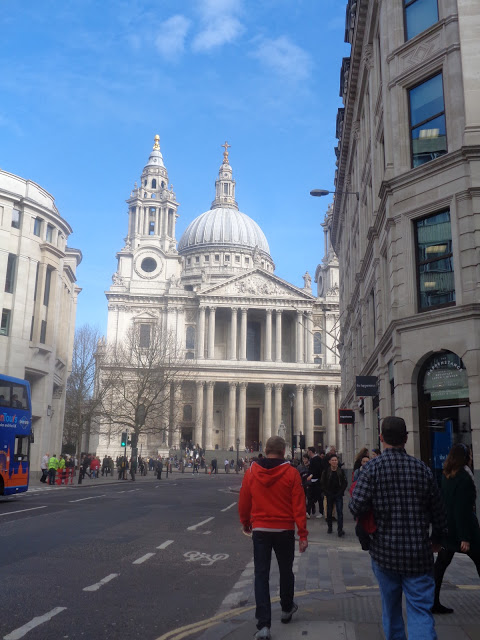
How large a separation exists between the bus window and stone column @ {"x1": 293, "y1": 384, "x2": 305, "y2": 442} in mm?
58989

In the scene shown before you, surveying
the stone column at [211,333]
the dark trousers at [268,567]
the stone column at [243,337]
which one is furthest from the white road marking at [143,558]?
the stone column at [243,337]

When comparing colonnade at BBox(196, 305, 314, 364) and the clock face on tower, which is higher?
the clock face on tower

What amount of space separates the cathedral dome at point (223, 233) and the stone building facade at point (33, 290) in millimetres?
65816

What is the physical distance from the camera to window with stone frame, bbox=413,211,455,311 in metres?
15.7

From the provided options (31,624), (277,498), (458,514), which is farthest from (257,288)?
(31,624)

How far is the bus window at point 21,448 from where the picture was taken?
23.0m

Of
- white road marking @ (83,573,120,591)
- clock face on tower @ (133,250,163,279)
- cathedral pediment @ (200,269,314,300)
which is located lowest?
white road marking @ (83,573,120,591)

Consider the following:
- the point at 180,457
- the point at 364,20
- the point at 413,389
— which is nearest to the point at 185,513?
the point at 413,389

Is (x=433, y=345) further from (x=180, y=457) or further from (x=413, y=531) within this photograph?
(x=180, y=457)

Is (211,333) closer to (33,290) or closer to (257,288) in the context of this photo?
(257,288)

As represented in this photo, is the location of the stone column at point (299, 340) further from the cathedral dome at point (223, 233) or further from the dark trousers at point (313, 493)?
the dark trousers at point (313, 493)

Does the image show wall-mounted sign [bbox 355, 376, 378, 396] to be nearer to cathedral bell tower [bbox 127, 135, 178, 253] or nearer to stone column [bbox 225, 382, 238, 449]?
stone column [bbox 225, 382, 238, 449]

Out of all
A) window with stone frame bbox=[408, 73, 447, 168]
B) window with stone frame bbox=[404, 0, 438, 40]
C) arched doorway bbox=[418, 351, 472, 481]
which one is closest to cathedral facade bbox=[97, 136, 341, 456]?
window with stone frame bbox=[404, 0, 438, 40]

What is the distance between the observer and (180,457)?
7331 cm
